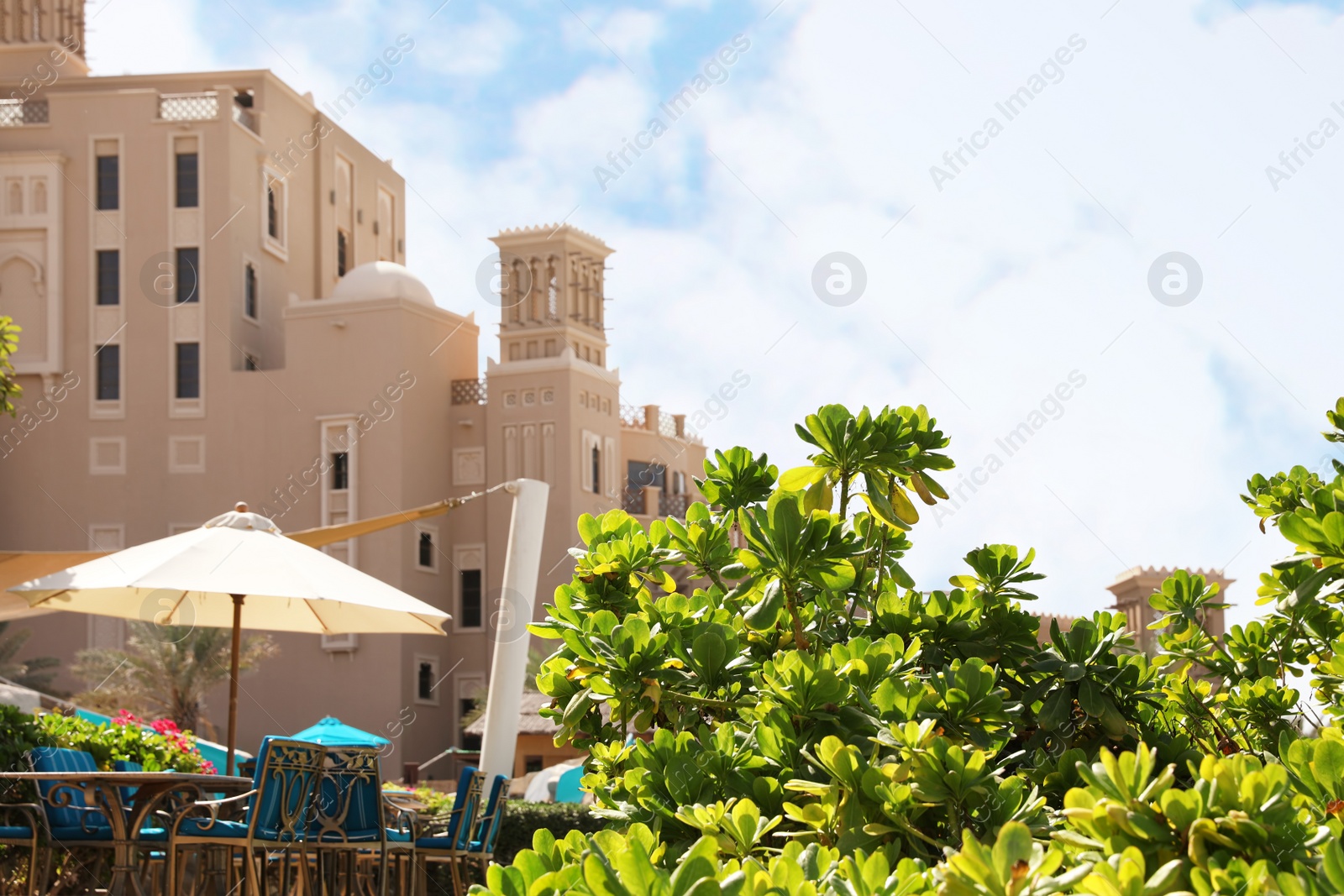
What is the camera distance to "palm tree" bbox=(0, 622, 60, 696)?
2947 cm

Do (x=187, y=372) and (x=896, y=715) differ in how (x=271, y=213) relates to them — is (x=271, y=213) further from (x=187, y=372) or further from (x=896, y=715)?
(x=896, y=715)

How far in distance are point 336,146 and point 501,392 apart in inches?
368

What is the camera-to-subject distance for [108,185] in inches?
1300

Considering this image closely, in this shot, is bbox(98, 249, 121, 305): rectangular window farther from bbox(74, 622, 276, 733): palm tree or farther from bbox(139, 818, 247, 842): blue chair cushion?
bbox(139, 818, 247, 842): blue chair cushion

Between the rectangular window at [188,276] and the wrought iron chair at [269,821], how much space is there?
29.2m

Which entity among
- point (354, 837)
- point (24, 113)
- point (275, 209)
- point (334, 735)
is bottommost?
point (334, 735)

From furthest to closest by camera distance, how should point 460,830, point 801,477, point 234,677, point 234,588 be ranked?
1. point 234,677
2. point 234,588
3. point 460,830
4. point 801,477

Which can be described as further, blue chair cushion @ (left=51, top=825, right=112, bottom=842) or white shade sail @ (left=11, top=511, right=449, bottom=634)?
white shade sail @ (left=11, top=511, right=449, bottom=634)

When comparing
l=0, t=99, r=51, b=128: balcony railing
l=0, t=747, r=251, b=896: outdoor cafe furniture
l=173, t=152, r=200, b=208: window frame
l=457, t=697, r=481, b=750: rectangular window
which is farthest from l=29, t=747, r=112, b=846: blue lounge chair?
l=0, t=99, r=51, b=128: balcony railing

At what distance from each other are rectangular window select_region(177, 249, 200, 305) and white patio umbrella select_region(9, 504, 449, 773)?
85.1ft

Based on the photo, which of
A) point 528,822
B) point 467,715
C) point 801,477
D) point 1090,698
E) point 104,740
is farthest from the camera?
point 467,715

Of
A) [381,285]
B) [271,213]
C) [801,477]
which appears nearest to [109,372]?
[271,213]

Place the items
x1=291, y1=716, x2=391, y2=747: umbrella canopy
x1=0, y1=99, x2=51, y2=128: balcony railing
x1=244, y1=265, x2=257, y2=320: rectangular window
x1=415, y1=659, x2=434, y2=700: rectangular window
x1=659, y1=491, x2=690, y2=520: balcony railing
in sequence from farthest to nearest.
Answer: x1=659, y1=491, x2=690, y2=520: balcony railing, x1=244, y1=265, x2=257, y2=320: rectangular window, x1=0, y1=99, x2=51, y2=128: balcony railing, x1=415, y1=659, x2=434, y2=700: rectangular window, x1=291, y1=716, x2=391, y2=747: umbrella canopy

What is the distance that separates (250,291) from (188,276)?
5.44 ft
